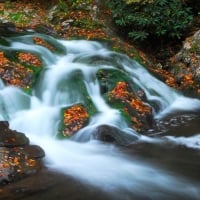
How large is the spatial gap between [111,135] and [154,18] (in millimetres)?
5804

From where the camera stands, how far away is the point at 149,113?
32.2 feet

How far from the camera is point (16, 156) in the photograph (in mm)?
7152

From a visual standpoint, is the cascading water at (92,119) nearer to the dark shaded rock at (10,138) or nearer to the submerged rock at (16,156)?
the submerged rock at (16,156)

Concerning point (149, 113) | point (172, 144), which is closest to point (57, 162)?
point (172, 144)

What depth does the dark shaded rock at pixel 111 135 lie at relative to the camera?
330 inches

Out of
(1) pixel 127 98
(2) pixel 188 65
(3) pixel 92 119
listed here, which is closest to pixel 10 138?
(3) pixel 92 119

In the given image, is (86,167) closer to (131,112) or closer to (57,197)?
(57,197)

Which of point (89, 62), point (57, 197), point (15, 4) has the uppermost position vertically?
point (15, 4)

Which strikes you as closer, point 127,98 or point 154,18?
point 127,98

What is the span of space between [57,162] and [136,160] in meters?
1.39

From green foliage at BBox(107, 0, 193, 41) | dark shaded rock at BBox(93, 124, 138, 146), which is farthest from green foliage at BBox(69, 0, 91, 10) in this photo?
dark shaded rock at BBox(93, 124, 138, 146)

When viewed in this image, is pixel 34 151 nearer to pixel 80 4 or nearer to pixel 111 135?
pixel 111 135

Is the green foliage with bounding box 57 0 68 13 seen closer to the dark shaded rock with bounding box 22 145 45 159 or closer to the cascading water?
the cascading water

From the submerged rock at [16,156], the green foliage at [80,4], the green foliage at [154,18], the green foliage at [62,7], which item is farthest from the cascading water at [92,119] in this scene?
the green foliage at [80,4]
